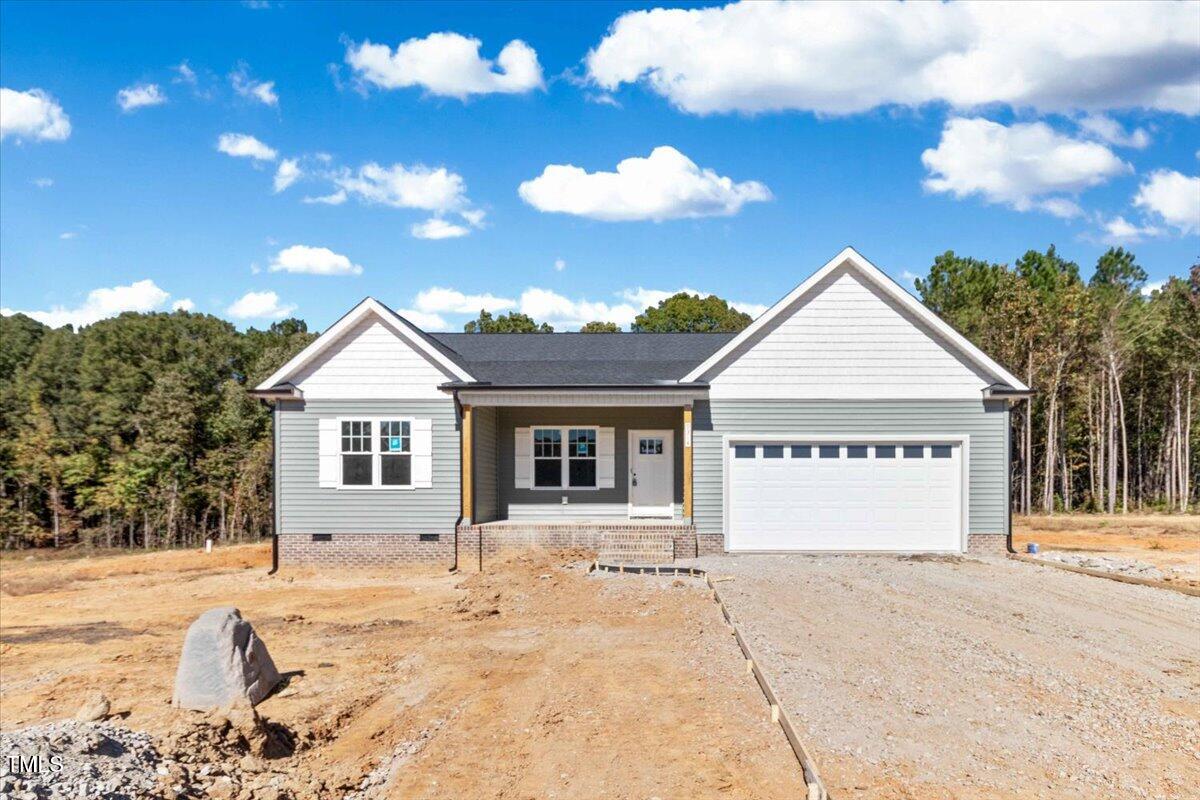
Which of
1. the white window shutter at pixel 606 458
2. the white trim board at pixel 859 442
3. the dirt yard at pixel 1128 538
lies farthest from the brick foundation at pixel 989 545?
the white window shutter at pixel 606 458

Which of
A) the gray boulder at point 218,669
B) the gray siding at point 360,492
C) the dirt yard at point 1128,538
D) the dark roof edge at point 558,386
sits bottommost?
the dirt yard at point 1128,538

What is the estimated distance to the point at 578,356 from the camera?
64.6ft

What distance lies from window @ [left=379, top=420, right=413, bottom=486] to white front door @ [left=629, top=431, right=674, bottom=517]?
4.99m

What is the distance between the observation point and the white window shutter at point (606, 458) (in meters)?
18.5

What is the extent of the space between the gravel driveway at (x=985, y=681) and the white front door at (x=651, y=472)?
5067 millimetres

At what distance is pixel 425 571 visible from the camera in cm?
1617

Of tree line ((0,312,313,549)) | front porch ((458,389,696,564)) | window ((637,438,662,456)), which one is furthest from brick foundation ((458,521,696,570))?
tree line ((0,312,313,549))

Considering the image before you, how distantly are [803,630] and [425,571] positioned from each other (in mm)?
8714

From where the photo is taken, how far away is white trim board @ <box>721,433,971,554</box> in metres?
16.2

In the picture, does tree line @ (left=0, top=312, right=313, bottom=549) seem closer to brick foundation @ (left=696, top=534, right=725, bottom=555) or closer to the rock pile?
brick foundation @ (left=696, top=534, right=725, bottom=555)

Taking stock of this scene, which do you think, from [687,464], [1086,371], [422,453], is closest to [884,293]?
[687,464]

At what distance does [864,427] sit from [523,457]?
7481 millimetres

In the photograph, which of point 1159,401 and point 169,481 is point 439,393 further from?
point 1159,401

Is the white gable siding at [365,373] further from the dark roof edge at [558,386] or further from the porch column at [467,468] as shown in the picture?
the porch column at [467,468]
